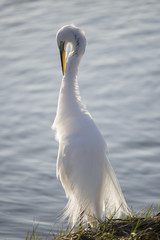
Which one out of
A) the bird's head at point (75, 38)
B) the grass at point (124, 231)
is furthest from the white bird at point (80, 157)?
the grass at point (124, 231)

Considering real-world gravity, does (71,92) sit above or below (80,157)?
above

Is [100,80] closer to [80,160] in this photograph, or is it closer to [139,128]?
[139,128]

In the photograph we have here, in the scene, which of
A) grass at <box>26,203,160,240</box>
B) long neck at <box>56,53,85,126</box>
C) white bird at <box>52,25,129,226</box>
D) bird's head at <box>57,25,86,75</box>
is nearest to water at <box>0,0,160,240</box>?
white bird at <box>52,25,129,226</box>

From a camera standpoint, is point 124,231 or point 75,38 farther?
point 75,38

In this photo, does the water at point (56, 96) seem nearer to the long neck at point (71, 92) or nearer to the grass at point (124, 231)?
the long neck at point (71, 92)

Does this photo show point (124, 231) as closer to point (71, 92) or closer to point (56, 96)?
point (71, 92)

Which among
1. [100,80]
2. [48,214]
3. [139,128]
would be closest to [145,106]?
[139,128]

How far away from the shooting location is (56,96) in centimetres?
824

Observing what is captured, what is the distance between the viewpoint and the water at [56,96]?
20.7 ft

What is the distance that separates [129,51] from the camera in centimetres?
935

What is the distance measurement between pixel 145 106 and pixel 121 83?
778 mm

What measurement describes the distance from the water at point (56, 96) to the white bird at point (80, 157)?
45.1 inches

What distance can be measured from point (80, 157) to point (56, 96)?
3.77 metres

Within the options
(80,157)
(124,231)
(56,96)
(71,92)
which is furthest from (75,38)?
(56,96)
